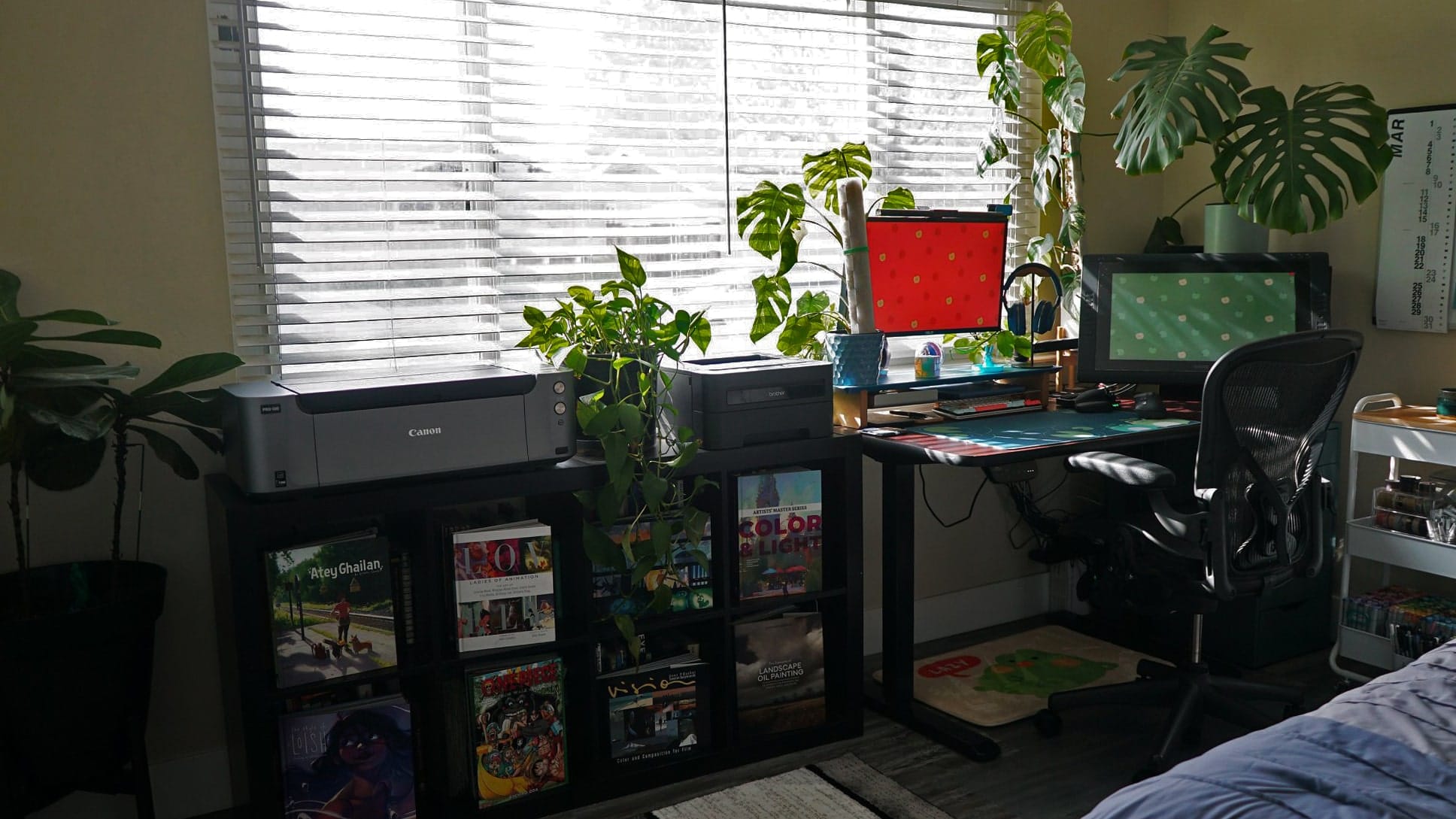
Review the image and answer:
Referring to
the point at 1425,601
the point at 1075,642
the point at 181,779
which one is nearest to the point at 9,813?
the point at 181,779

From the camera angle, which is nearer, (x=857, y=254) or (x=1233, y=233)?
(x=857, y=254)

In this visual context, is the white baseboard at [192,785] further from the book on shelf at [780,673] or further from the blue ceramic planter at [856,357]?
the blue ceramic planter at [856,357]

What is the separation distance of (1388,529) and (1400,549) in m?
0.09

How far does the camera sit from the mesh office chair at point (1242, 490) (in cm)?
227

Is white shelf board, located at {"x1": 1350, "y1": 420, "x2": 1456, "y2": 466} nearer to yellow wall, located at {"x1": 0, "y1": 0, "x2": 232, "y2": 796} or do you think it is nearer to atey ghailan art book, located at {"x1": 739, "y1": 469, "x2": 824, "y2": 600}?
atey ghailan art book, located at {"x1": 739, "y1": 469, "x2": 824, "y2": 600}

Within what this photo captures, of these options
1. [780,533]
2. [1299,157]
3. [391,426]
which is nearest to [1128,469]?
[780,533]

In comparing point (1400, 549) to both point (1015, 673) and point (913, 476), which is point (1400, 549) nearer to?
point (1015, 673)

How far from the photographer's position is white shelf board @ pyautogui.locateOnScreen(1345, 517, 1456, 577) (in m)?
2.79

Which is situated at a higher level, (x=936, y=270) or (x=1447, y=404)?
(x=936, y=270)

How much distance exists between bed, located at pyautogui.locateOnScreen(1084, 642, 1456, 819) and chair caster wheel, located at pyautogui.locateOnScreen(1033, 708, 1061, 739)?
4.64ft

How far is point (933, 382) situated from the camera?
2.93 m

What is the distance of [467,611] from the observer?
2309 millimetres

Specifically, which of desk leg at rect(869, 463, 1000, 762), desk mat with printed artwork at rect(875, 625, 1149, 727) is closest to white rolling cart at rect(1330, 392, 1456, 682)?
desk mat with printed artwork at rect(875, 625, 1149, 727)

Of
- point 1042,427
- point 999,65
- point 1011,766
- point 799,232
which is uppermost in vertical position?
point 999,65
